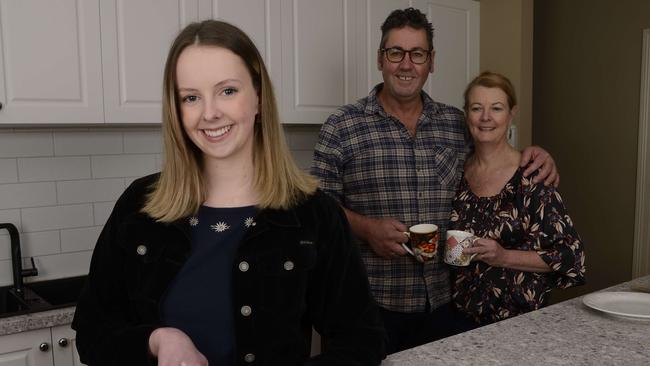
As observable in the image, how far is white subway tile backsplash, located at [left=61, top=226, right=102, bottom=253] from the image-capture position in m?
2.43

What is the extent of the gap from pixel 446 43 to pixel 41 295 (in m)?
2.21

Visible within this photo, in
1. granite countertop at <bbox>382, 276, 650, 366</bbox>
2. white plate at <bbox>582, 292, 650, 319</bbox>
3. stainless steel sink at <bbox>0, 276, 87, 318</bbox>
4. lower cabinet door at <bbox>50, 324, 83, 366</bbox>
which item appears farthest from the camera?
stainless steel sink at <bbox>0, 276, 87, 318</bbox>

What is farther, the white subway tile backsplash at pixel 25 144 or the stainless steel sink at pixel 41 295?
the white subway tile backsplash at pixel 25 144

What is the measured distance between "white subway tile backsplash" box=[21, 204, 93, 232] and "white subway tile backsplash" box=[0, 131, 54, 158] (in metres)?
0.22

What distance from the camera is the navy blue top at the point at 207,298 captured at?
1.03 m

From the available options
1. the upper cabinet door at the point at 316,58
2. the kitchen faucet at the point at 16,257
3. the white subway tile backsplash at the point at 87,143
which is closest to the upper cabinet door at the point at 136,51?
the white subway tile backsplash at the point at 87,143

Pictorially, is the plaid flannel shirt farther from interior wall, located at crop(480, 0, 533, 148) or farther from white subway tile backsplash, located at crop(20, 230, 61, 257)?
interior wall, located at crop(480, 0, 533, 148)

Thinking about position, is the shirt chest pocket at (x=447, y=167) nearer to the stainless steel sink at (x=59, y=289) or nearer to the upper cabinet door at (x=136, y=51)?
the upper cabinet door at (x=136, y=51)

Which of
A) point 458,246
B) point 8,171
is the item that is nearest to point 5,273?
point 8,171

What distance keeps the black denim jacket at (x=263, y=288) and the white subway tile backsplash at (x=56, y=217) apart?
147 centimetres

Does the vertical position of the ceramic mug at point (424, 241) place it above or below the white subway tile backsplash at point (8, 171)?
below

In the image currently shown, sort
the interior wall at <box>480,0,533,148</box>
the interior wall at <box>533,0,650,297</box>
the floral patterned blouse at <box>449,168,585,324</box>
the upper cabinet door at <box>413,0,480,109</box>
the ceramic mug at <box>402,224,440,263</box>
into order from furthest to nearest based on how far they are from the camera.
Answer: the interior wall at <box>533,0,650,297</box> → the interior wall at <box>480,0,533,148</box> → the upper cabinet door at <box>413,0,480,109</box> → the floral patterned blouse at <box>449,168,585,324</box> → the ceramic mug at <box>402,224,440,263</box>

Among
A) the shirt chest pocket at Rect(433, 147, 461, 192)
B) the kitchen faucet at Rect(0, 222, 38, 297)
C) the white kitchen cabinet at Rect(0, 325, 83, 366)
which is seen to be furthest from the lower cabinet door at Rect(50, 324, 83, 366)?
the shirt chest pocket at Rect(433, 147, 461, 192)

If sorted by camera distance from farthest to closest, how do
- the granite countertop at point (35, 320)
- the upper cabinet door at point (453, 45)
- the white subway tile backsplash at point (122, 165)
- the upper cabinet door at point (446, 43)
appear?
the upper cabinet door at point (453, 45)
the upper cabinet door at point (446, 43)
the white subway tile backsplash at point (122, 165)
the granite countertop at point (35, 320)
